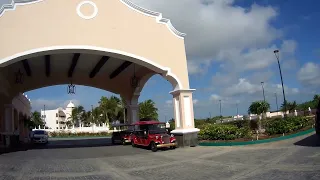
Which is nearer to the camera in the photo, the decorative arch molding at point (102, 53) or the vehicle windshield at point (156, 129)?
the decorative arch molding at point (102, 53)

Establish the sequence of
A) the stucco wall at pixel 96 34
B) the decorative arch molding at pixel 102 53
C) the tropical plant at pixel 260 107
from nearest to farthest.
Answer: the decorative arch molding at pixel 102 53, the stucco wall at pixel 96 34, the tropical plant at pixel 260 107

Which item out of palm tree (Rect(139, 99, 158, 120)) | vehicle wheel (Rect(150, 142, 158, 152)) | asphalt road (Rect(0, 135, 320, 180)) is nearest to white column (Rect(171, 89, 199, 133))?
vehicle wheel (Rect(150, 142, 158, 152))

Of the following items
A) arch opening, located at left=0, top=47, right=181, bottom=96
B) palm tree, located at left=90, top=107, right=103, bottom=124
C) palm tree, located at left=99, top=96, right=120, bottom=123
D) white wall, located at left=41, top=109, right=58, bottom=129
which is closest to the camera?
arch opening, located at left=0, top=47, right=181, bottom=96

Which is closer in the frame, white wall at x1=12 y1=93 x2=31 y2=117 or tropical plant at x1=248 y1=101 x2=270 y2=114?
white wall at x1=12 y1=93 x2=31 y2=117

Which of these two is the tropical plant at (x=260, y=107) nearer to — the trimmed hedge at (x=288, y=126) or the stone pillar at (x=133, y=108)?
the stone pillar at (x=133, y=108)

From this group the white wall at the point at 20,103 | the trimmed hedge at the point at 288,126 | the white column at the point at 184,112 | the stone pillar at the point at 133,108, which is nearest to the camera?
the trimmed hedge at the point at 288,126

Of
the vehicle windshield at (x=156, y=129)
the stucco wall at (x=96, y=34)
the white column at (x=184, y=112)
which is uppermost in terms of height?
the stucco wall at (x=96, y=34)

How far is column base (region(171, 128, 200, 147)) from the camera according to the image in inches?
756

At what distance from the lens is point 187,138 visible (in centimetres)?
1928

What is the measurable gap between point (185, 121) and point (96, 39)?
7.13m

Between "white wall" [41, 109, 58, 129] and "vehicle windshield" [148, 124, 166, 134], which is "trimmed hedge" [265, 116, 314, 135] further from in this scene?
"white wall" [41, 109, 58, 129]

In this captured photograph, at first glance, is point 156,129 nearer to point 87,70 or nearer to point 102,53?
point 102,53

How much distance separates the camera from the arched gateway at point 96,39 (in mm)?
16828

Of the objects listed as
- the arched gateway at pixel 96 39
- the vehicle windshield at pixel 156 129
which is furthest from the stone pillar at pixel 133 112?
the vehicle windshield at pixel 156 129
